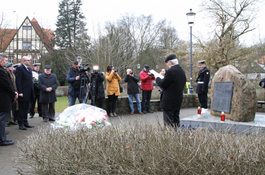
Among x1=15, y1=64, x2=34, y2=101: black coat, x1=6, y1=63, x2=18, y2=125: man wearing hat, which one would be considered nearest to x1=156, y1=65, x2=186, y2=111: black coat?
x1=15, y1=64, x2=34, y2=101: black coat

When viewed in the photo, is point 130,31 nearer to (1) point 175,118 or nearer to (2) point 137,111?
(2) point 137,111

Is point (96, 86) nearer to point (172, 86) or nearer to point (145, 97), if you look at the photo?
point (145, 97)

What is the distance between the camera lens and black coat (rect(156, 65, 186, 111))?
492 cm

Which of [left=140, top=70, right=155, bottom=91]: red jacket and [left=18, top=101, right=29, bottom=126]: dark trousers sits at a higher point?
[left=140, top=70, right=155, bottom=91]: red jacket

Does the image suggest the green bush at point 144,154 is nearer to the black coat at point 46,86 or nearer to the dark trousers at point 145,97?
the black coat at point 46,86

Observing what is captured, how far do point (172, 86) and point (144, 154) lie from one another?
246 cm

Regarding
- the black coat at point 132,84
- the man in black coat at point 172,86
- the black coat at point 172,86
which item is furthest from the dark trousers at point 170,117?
the black coat at point 132,84

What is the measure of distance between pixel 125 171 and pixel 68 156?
0.84m

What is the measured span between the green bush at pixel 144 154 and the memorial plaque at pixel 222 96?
3.65m

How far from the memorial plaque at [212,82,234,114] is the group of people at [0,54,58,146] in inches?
207

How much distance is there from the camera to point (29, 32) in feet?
137

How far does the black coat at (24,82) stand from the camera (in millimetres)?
6729

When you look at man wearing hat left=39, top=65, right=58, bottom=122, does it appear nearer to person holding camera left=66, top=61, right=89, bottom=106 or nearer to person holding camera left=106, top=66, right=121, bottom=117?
person holding camera left=66, top=61, right=89, bottom=106

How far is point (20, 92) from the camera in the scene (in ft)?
21.9
